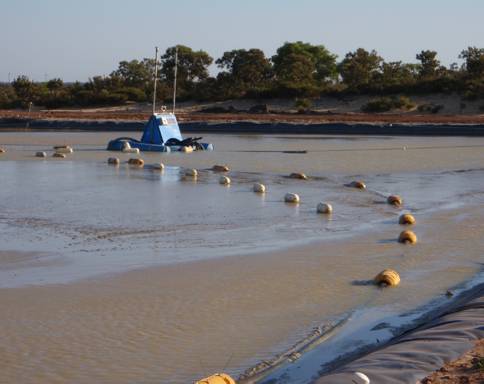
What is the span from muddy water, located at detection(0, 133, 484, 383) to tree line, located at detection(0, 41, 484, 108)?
39895 mm

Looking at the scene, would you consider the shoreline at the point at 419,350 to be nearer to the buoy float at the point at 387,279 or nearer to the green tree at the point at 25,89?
the buoy float at the point at 387,279

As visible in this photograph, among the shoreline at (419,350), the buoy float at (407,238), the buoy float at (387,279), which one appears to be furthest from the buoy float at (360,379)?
the buoy float at (407,238)

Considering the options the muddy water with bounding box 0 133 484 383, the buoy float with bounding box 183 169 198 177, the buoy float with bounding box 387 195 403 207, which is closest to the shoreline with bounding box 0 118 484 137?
the muddy water with bounding box 0 133 484 383

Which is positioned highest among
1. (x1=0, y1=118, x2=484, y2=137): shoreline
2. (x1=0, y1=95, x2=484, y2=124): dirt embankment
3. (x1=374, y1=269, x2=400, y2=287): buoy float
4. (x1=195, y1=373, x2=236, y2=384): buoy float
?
(x1=0, y1=95, x2=484, y2=124): dirt embankment

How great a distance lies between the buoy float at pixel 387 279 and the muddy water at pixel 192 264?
14cm

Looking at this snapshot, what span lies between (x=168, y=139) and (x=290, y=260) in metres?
22.2

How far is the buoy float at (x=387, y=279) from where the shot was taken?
11.0 m

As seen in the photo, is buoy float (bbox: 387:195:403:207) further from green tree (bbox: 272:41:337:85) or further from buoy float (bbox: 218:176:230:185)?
green tree (bbox: 272:41:337:85)

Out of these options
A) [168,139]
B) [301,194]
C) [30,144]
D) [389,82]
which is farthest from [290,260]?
[389,82]

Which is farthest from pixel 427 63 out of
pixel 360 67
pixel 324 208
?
pixel 324 208

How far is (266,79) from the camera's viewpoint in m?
80.4

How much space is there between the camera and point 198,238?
1409 centimetres

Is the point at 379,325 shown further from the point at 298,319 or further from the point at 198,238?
the point at 198,238

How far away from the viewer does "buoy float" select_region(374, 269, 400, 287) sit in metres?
11.0
